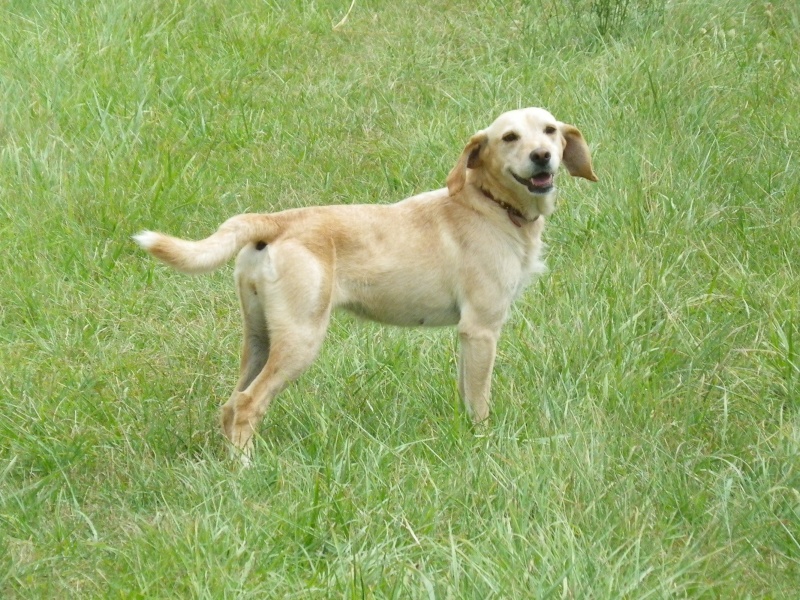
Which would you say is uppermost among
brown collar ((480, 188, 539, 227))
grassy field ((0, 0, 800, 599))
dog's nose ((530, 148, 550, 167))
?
dog's nose ((530, 148, 550, 167))

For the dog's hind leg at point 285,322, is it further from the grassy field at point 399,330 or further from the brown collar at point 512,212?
the brown collar at point 512,212

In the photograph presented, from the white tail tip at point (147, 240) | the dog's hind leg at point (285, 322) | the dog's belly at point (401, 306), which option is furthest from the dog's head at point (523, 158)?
the white tail tip at point (147, 240)

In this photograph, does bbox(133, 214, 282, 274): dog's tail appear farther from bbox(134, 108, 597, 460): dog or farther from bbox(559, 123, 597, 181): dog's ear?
bbox(559, 123, 597, 181): dog's ear

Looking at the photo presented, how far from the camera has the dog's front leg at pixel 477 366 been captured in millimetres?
4910

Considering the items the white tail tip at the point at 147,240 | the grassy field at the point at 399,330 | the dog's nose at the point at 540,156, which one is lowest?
the grassy field at the point at 399,330

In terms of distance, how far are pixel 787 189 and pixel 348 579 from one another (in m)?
3.82

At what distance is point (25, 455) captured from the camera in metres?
4.75

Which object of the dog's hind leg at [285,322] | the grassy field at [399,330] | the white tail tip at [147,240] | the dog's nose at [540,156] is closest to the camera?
the grassy field at [399,330]

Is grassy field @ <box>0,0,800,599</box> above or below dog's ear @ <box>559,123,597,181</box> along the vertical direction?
below

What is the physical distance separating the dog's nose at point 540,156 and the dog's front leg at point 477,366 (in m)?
0.70

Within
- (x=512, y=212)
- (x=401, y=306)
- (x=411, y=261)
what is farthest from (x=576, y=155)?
(x=401, y=306)

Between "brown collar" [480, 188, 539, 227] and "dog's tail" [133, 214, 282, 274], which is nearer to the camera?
"dog's tail" [133, 214, 282, 274]

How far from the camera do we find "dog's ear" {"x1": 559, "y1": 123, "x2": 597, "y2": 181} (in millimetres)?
5285

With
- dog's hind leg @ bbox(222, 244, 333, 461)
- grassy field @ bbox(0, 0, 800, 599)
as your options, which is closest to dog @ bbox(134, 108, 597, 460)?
dog's hind leg @ bbox(222, 244, 333, 461)
